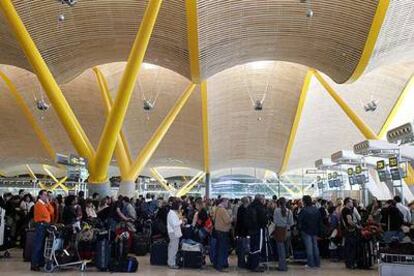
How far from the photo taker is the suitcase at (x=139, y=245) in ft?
46.5

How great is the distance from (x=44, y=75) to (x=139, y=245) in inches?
257

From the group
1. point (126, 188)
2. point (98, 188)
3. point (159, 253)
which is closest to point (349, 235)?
point (159, 253)

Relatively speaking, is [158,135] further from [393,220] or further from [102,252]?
[393,220]

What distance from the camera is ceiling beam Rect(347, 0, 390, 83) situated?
50.1ft

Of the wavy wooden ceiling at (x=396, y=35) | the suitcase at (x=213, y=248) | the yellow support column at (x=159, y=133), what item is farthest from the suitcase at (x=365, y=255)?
the yellow support column at (x=159, y=133)

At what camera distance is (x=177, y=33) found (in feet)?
58.6

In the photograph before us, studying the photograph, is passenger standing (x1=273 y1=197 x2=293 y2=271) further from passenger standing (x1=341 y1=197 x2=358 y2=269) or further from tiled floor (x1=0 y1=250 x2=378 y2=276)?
passenger standing (x1=341 y1=197 x2=358 y2=269)

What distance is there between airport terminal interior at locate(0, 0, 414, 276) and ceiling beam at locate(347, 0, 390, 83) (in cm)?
6

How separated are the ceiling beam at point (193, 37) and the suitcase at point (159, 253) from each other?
311 inches

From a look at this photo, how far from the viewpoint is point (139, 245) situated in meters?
14.2

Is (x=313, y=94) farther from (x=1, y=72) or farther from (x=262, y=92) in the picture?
(x=1, y=72)

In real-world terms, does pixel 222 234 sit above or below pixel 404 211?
below

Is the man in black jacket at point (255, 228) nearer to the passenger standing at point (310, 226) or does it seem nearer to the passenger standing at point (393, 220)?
the passenger standing at point (310, 226)

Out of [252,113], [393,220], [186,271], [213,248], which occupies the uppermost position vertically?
[252,113]
